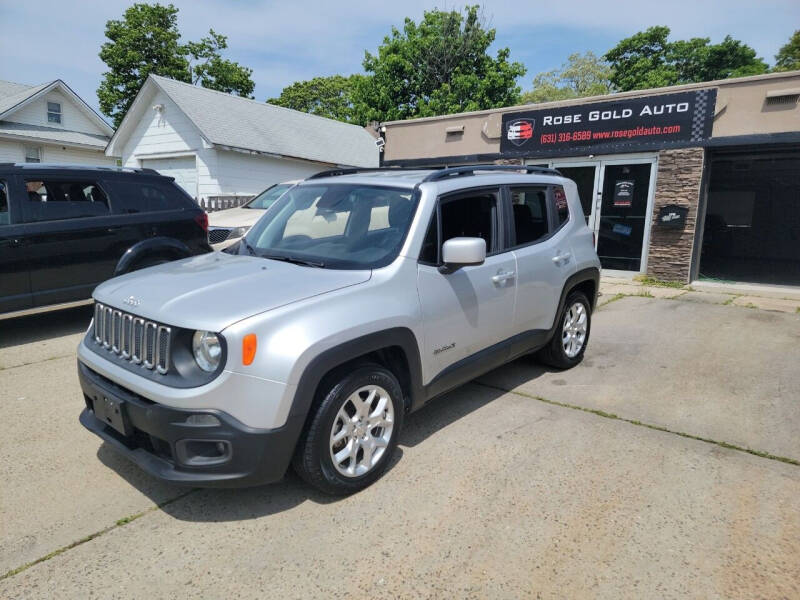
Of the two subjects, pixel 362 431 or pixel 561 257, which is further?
pixel 561 257

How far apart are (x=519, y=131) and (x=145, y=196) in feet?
27.8

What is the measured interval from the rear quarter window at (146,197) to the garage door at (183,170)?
1257cm

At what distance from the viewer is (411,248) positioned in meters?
3.36

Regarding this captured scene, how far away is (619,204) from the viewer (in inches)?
440

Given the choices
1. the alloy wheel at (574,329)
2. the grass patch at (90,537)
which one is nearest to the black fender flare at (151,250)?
the grass patch at (90,537)

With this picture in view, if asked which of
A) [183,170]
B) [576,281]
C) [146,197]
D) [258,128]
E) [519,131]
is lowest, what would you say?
[576,281]

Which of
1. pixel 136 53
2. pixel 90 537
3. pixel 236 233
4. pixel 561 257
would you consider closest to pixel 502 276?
pixel 561 257

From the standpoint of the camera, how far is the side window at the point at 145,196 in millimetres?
6633

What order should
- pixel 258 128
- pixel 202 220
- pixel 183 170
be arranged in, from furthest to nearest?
pixel 258 128, pixel 183 170, pixel 202 220

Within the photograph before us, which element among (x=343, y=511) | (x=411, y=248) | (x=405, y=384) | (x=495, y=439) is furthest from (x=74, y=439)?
(x=495, y=439)

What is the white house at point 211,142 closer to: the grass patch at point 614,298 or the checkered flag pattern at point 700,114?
the grass patch at point 614,298

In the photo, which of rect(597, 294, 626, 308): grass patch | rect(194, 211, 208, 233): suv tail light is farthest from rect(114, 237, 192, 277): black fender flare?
rect(597, 294, 626, 308): grass patch

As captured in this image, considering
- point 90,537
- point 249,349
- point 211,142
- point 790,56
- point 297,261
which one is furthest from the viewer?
point 790,56

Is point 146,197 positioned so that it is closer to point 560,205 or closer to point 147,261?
point 147,261
